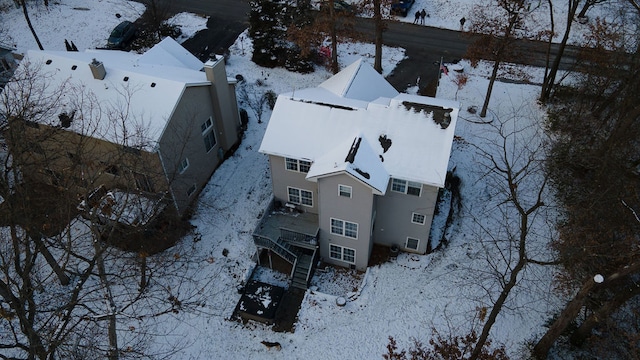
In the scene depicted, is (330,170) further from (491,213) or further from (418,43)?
(418,43)

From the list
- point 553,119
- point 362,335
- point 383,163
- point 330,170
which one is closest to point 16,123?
point 330,170

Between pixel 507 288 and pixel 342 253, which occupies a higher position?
pixel 507 288

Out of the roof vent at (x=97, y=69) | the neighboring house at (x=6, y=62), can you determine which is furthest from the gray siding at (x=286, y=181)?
the neighboring house at (x=6, y=62)

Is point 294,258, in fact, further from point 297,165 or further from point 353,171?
point 353,171

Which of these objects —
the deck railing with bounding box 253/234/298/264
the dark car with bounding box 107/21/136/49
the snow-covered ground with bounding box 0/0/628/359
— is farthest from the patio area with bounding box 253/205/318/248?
the dark car with bounding box 107/21/136/49

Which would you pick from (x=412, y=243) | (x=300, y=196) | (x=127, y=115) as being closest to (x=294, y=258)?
(x=300, y=196)

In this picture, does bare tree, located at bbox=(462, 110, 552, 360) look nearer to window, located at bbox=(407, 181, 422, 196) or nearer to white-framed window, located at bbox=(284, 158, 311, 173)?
window, located at bbox=(407, 181, 422, 196)

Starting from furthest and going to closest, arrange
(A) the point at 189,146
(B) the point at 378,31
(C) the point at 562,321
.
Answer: (B) the point at 378,31
(A) the point at 189,146
(C) the point at 562,321
